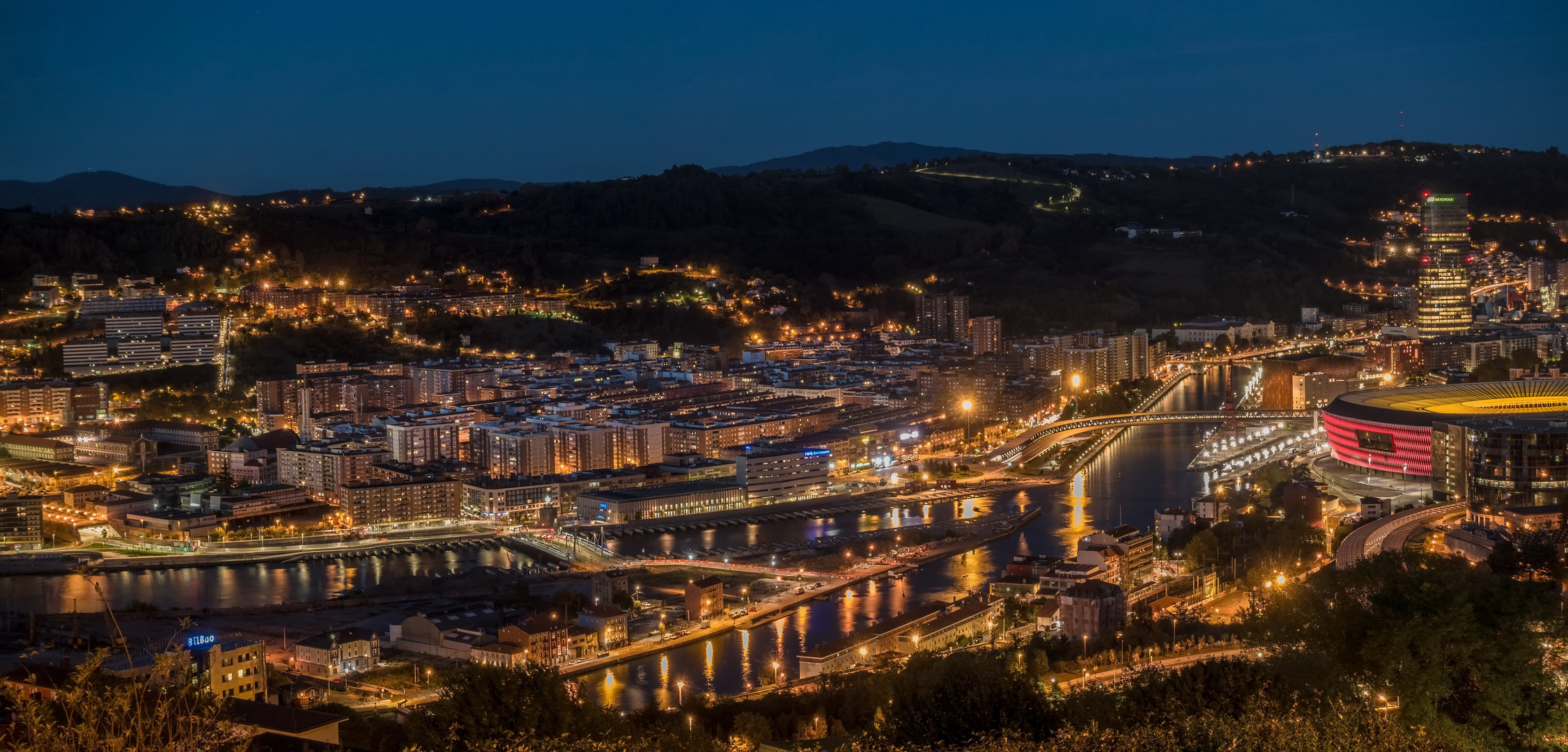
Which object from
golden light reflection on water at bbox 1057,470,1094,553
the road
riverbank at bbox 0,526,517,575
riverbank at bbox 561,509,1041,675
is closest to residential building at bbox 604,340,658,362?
golden light reflection on water at bbox 1057,470,1094,553

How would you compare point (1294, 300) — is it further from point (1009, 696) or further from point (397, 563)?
point (1009, 696)

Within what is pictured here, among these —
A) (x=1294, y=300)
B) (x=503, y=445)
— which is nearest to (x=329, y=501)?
(x=503, y=445)

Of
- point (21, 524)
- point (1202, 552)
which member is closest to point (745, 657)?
point (1202, 552)

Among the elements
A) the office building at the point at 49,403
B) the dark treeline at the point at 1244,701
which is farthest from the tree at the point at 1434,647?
the office building at the point at 49,403

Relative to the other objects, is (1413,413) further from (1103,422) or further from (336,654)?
(336,654)

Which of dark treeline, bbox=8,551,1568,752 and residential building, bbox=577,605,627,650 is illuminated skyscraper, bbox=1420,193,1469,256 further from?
dark treeline, bbox=8,551,1568,752

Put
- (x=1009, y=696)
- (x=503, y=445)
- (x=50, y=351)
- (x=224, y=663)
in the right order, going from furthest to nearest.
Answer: (x=50, y=351)
(x=503, y=445)
(x=224, y=663)
(x=1009, y=696)
